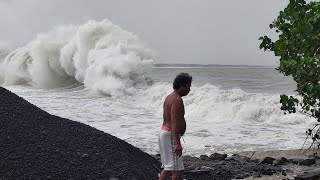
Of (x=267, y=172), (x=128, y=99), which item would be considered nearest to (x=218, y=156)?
(x=267, y=172)

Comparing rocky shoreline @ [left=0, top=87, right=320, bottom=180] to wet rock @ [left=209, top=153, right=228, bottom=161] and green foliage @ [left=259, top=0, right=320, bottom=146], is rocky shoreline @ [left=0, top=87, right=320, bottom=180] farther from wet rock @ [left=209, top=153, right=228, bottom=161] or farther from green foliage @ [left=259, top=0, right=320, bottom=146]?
green foliage @ [left=259, top=0, right=320, bottom=146]

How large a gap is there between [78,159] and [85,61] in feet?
82.3

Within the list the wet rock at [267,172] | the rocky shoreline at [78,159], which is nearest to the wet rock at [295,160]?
the rocky shoreline at [78,159]

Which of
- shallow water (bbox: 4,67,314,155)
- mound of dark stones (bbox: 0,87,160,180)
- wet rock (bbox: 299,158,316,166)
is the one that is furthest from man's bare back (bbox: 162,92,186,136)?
shallow water (bbox: 4,67,314,155)

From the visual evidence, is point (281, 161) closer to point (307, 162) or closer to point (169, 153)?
point (307, 162)

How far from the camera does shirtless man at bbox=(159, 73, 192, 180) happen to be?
5210 mm

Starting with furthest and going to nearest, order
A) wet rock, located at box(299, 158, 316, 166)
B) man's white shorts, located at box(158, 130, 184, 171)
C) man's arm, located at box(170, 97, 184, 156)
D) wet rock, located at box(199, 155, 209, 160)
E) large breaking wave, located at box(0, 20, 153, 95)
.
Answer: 1. large breaking wave, located at box(0, 20, 153, 95)
2. wet rock, located at box(199, 155, 209, 160)
3. wet rock, located at box(299, 158, 316, 166)
4. man's white shorts, located at box(158, 130, 184, 171)
5. man's arm, located at box(170, 97, 184, 156)

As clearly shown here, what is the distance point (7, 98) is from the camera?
28.5 ft

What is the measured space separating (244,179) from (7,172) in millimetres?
3696

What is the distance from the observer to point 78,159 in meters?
6.83

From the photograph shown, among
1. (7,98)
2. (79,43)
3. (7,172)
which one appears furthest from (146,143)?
(79,43)

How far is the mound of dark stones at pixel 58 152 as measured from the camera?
6387 millimetres

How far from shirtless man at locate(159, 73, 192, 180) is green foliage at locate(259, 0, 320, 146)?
47.6 inches

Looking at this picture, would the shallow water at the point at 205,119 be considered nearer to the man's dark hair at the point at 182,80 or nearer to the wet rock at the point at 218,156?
the wet rock at the point at 218,156
